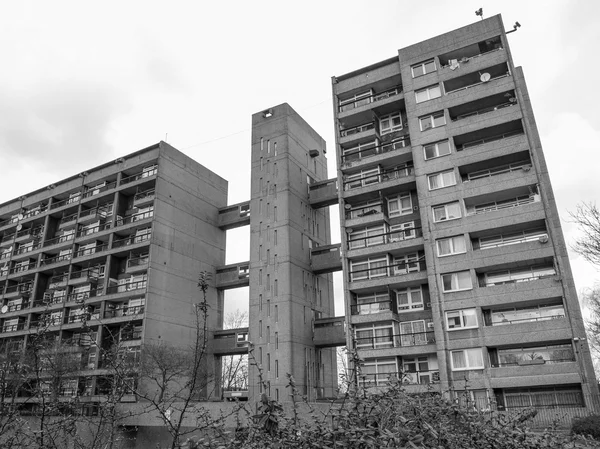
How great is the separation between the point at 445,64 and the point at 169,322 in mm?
32049

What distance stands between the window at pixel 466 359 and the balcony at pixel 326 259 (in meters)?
13.3

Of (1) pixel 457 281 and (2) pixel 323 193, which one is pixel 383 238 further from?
(2) pixel 323 193

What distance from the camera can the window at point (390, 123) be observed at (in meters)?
41.2

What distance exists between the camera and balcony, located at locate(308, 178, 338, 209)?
4412 centimetres

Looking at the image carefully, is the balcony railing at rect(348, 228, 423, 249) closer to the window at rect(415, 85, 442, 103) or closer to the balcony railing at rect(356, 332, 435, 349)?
the balcony railing at rect(356, 332, 435, 349)

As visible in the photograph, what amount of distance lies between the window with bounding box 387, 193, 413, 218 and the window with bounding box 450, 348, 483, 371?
460 inches

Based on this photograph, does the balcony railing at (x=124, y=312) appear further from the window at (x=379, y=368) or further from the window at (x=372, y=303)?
the window at (x=379, y=368)

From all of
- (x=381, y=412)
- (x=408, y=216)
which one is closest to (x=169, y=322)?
(x=408, y=216)

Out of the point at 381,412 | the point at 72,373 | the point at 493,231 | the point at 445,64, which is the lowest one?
the point at 381,412

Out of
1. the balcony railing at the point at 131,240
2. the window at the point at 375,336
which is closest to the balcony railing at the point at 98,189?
the balcony railing at the point at 131,240

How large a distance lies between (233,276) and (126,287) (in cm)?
1004

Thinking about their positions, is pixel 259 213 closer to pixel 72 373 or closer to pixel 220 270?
pixel 220 270

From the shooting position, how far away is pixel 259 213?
1676 inches

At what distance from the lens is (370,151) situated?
41.0 metres
